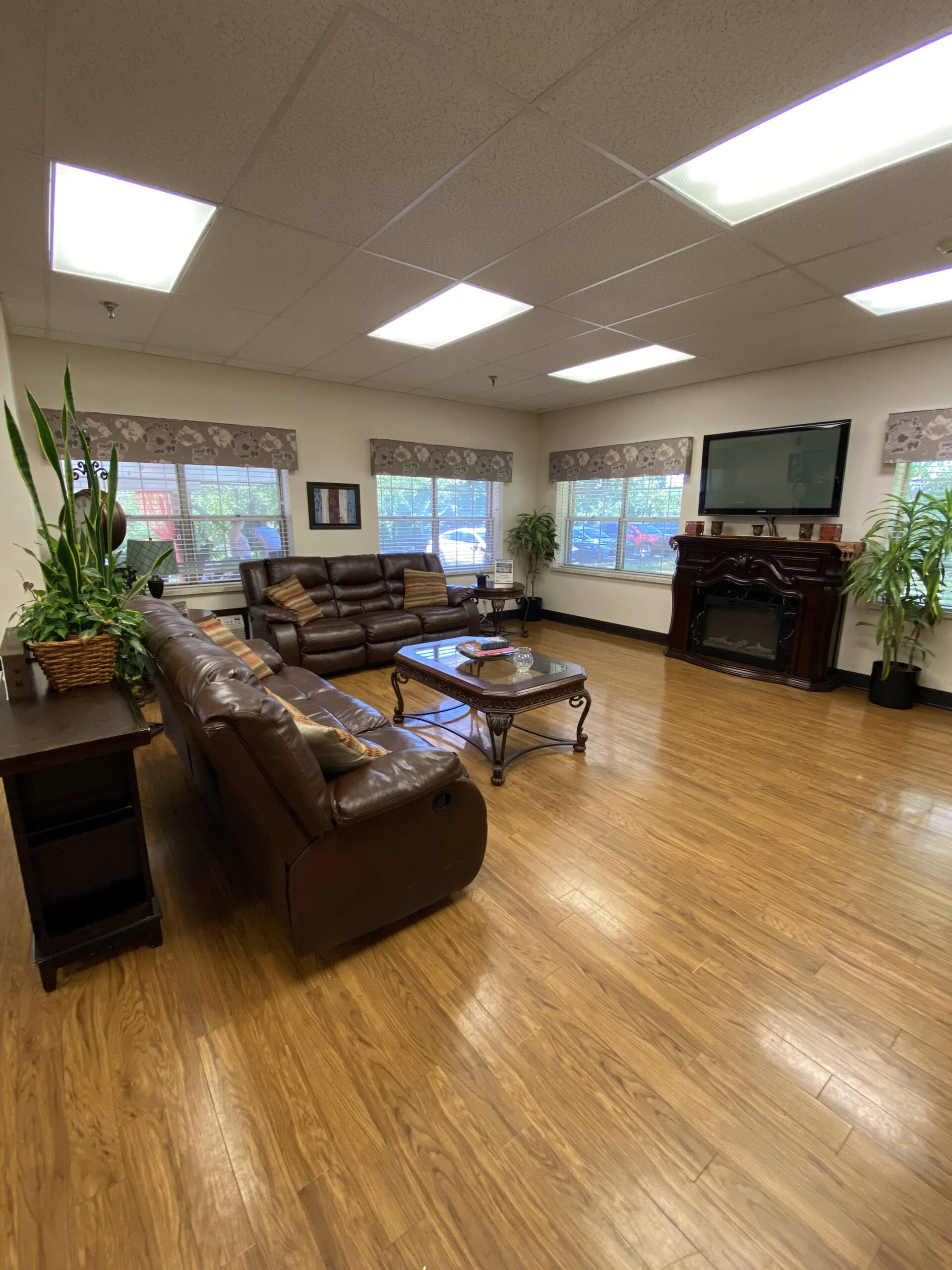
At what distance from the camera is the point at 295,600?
467 centimetres

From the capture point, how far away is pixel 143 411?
4.28 metres

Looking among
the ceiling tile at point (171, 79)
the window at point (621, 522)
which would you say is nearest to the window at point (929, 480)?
the window at point (621, 522)

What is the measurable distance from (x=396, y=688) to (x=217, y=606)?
229 cm

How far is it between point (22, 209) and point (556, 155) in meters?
2.11

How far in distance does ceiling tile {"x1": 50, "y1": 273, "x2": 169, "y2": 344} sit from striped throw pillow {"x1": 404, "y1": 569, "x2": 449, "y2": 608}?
2.83m

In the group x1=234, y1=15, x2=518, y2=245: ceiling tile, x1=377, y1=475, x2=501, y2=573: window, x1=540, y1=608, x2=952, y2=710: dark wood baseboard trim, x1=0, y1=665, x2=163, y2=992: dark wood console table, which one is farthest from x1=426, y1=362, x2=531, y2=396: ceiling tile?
x1=0, y1=665, x2=163, y2=992: dark wood console table

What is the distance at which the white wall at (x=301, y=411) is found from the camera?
3959 millimetres

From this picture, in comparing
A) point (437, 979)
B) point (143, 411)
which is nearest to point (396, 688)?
point (437, 979)

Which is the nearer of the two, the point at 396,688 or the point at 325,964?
the point at 325,964

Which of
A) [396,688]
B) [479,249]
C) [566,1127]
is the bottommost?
[566,1127]

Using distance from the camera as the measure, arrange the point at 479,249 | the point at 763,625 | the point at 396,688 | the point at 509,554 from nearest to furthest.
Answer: the point at 479,249, the point at 396,688, the point at 763,625, the point at 509,554

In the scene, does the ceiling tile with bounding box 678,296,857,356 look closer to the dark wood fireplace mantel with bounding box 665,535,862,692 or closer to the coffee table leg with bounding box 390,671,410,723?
the dark wood fireplace mantel with bounding box 665,535,862,692

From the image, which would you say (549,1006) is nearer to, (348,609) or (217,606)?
(348,609)

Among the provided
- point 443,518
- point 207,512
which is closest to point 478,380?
point 443,518
